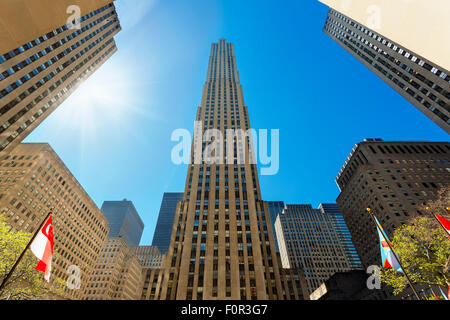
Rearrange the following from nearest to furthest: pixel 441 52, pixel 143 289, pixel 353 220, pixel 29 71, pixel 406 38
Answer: pixel 441 52 < pixel 406 38 < pixel 143 289 < pixel 29 71 < pixel 353 220

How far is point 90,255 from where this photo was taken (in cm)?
11044

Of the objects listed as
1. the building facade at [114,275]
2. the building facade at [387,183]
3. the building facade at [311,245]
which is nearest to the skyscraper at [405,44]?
the building facade at [387,183]

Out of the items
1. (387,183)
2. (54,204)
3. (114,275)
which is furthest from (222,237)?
(114,275)

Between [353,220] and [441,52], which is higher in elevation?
[353,220]

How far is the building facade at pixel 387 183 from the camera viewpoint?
7262cm

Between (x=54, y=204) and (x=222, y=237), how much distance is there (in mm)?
79176

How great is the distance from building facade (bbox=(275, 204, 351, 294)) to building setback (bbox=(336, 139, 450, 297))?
50.7 metres

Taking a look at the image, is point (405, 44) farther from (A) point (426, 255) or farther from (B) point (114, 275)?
(B) point (114, 275)

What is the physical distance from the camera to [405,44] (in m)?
6.51

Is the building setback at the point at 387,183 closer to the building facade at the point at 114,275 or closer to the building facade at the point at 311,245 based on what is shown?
the building facade at the point at 311,245

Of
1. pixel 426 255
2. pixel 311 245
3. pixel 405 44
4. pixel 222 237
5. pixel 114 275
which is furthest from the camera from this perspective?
pixel 311 245

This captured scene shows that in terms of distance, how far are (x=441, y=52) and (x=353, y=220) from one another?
106472 millimetres

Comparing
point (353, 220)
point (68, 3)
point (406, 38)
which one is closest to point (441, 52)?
point (406, 38)
